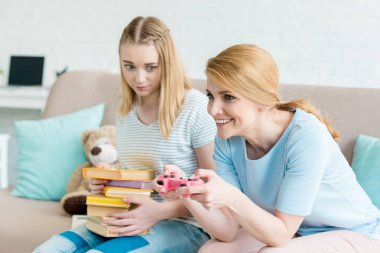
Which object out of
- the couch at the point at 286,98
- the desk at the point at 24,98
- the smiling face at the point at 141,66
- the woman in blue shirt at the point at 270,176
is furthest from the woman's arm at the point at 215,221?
the desk at the point at 24,98

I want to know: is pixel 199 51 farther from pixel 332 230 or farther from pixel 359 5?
pixel 332 230

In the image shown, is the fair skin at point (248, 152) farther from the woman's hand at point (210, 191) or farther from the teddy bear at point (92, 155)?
the teddy bear at point (92, 155)

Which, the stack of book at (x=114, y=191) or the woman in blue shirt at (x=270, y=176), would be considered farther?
the stack of book at (x=114, y=191)

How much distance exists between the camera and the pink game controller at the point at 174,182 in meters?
1.15

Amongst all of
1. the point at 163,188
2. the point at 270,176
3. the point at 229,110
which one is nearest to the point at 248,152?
the point at 270,176

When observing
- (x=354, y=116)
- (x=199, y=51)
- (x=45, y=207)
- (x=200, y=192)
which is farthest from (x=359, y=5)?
(x=200, y=192)

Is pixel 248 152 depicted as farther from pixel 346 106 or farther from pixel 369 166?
pixel 346 106

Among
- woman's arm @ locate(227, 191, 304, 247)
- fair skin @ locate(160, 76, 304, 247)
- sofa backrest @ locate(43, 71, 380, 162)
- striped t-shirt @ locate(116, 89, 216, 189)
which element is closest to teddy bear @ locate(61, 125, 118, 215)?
sofa backrest @ locate(43, 71, 380, 162)

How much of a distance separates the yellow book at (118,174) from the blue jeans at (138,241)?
0.50 ft

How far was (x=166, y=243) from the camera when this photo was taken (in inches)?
58.8

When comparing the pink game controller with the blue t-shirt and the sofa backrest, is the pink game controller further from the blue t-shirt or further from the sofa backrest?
the sofa backrest

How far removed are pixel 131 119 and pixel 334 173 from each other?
678mm

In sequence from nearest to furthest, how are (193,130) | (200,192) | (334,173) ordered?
1. (200,192)
2. (334,173)
3. (193,130)

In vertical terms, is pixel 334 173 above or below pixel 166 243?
above
